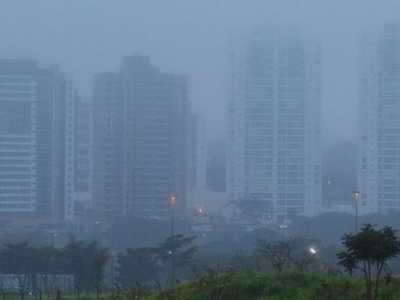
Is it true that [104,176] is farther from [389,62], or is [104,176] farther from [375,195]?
[389,62]

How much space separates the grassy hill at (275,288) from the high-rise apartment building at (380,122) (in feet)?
84.2

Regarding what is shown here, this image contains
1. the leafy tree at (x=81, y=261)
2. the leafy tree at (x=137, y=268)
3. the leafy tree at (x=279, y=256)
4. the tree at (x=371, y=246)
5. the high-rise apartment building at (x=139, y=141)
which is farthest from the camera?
the high-rise apartment building at (x=139, y=141)

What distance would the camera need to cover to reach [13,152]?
111 feet

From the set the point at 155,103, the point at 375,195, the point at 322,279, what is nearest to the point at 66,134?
the point at 155,103

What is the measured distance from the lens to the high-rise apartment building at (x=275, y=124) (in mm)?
34250

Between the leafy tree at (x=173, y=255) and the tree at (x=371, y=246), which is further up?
the tree at (x=371, y=246)

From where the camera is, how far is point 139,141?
35.0 meters

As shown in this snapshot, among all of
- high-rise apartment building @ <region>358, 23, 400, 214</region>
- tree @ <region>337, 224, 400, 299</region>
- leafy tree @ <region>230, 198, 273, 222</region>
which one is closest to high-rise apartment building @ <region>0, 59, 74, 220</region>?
leafy tree @ <region>230, 198, 273, 222</region>

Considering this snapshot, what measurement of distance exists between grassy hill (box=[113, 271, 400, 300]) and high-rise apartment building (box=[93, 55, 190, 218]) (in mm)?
24507

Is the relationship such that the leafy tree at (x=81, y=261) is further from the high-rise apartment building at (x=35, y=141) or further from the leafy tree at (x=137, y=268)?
the high-rise apartment building at (x=35, y=141)

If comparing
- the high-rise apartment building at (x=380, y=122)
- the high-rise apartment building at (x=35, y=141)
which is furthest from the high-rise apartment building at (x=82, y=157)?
the high-rise apartment building at (x=380, y=122)

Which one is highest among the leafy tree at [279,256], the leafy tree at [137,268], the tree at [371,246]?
the tree at [371,246]

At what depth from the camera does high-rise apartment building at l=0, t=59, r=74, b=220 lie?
3219 cm

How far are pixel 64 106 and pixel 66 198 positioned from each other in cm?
477
